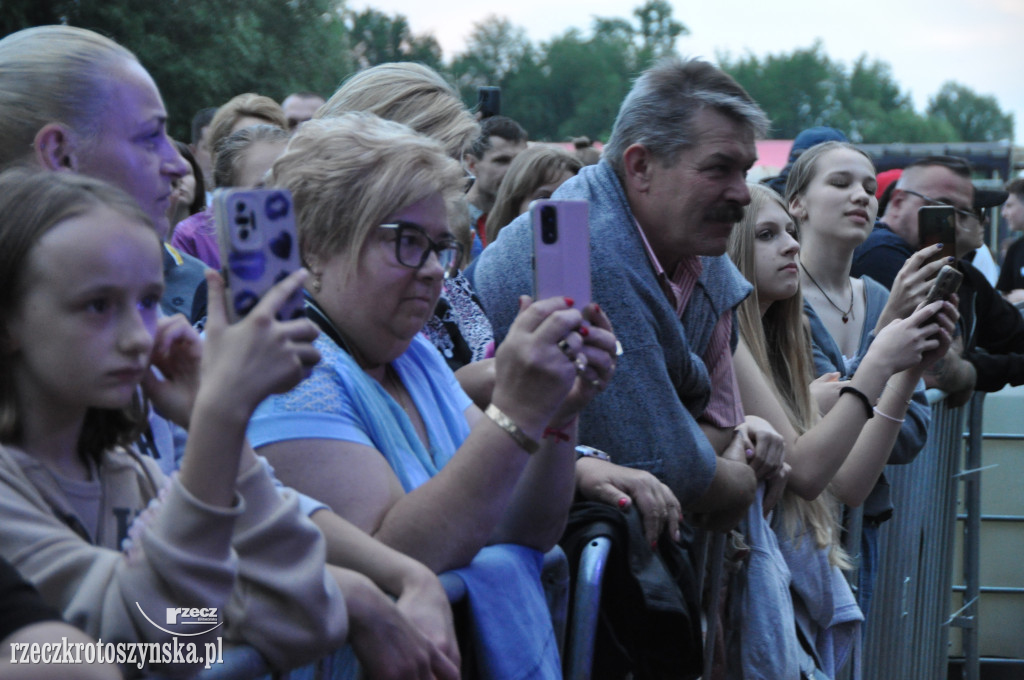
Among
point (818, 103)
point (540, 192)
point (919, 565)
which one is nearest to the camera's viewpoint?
point (919, 565)

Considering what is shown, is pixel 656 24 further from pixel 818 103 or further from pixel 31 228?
pixel 31 228

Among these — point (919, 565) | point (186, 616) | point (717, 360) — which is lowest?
point (919, 565)

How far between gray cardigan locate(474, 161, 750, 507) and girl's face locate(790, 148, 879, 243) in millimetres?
1698

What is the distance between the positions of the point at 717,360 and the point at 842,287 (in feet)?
5.20

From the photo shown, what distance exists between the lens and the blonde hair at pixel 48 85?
2.12m

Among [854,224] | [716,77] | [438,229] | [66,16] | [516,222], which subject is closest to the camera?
[438,229]

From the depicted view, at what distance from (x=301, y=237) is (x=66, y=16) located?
2124cm

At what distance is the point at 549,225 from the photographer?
2.10 metres

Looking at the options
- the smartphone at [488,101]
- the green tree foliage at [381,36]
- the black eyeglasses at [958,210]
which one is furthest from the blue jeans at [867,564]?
the green tree foliage at [381,36]

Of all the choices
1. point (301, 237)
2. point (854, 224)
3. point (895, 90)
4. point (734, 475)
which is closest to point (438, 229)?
point (301, 237)

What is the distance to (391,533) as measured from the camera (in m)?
2.02

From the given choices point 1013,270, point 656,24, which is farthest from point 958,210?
point 656,24

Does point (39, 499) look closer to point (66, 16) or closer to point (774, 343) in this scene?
point (774, 343)

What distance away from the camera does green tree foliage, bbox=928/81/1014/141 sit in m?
112
